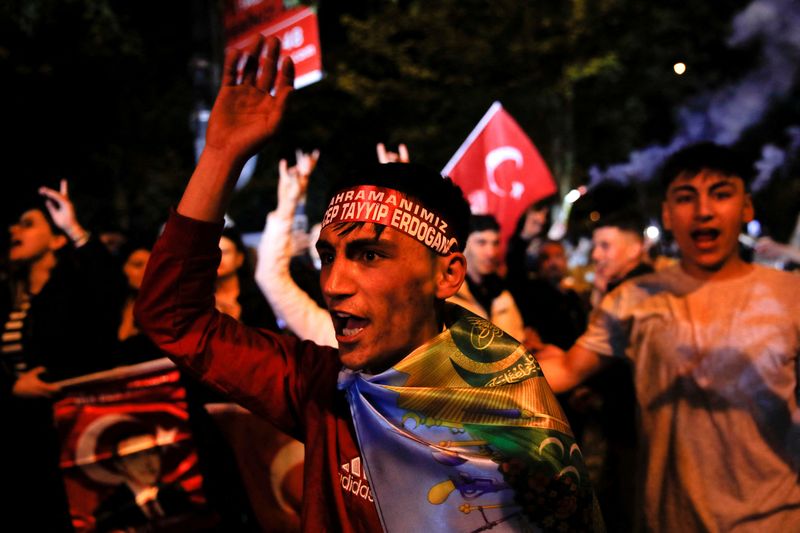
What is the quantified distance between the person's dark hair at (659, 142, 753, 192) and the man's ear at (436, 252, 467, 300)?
1.52 meters

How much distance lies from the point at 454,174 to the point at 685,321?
3429 mm

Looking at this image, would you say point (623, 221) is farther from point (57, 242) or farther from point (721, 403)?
point (57, 242)

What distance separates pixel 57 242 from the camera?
5254 mm

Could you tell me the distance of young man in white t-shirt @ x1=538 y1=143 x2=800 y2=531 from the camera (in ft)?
8.96

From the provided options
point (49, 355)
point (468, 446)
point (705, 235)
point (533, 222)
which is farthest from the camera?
point (533, 222)

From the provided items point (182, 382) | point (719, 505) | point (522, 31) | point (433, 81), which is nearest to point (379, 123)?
point (433, 81)

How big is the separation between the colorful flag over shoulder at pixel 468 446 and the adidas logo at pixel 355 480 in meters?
0.08

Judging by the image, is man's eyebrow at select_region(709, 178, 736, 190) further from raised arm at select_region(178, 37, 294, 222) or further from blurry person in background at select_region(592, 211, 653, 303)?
blurry person in background at select_region(592, 211, 653, 303)

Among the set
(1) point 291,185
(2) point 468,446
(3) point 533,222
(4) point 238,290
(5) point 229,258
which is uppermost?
(3) point 533,222

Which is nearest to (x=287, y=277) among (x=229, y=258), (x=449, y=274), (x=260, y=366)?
(x=229, y=258)

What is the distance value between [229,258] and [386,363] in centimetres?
292

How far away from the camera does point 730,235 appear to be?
9.74 ft

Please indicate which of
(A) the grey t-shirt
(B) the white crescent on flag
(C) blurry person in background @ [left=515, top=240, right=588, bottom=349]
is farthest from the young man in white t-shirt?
(B) the white crescent on flag

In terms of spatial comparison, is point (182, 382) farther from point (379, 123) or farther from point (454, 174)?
point (379, 123)
